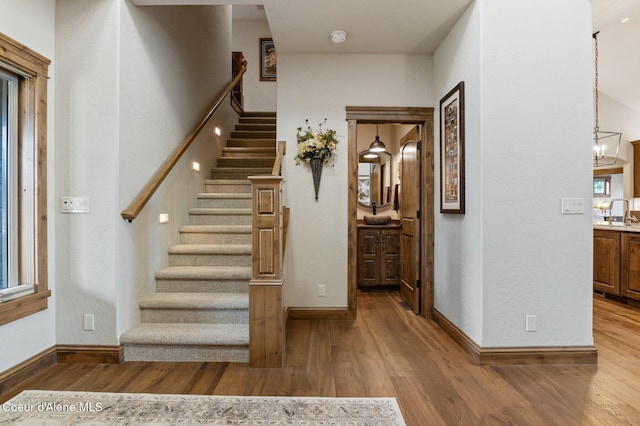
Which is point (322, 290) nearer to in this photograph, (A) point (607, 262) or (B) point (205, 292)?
(B) point (205, 292)

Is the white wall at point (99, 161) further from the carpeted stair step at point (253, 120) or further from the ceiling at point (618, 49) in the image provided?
the ceiling at point (618, 49)

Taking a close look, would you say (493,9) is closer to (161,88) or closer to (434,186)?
(434,186)

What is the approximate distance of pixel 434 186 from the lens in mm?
3615

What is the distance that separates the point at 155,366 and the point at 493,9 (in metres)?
3.55

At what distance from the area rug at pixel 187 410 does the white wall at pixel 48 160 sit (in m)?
0.31

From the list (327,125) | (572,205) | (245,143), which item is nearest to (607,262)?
(572,205)

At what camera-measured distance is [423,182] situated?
3.69 m

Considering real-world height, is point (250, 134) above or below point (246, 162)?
above

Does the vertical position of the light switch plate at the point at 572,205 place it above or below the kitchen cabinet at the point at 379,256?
above

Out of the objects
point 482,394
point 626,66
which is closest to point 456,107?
point 482,394

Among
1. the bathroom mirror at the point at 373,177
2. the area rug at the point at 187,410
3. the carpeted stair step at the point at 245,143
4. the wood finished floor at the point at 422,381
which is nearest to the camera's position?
the area rug at the point at 187,410

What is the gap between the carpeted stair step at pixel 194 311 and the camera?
2.71m

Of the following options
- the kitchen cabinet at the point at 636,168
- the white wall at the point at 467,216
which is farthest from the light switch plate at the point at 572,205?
the kitchen cabinet at the point at 636,168

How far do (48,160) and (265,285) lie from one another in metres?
1.77
